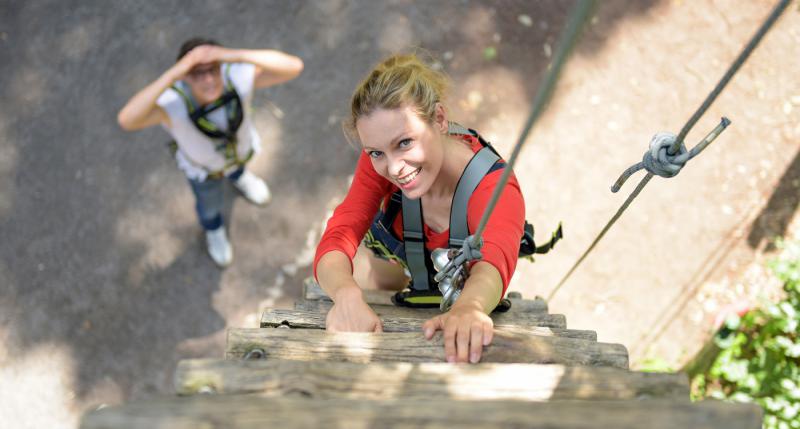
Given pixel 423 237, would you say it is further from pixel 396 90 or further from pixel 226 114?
pixel 226 114

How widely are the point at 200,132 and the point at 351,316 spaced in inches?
70.1

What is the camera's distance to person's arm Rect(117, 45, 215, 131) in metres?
3.09

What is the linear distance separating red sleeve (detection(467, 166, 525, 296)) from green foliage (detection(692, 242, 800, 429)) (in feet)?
8.08

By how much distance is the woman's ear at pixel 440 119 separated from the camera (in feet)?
6.92

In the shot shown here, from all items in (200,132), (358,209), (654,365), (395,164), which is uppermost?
(200,132)

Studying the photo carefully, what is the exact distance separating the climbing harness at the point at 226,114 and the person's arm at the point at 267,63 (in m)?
0.11

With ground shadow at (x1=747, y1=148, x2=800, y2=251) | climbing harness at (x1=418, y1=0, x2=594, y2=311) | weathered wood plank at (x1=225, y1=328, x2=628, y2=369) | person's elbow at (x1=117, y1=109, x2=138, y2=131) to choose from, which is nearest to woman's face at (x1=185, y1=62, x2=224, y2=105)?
person's elbow at (x1=117, y1=109, x2=138, y2=131)

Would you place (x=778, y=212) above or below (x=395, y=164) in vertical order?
above

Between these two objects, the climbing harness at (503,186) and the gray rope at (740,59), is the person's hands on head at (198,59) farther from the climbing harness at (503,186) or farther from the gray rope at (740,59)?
the gray rope at (740,59)

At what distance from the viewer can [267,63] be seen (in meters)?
3.46

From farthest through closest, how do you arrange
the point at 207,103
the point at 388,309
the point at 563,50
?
the point at 207,103 < the point at 388,309 < the point at 563,50

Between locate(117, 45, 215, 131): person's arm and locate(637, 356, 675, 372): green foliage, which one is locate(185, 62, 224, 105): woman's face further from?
locate(637, 356, 675, 372): green foliage

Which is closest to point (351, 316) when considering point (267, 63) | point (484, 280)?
point (484, 280)

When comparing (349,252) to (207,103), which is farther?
(207,103)
